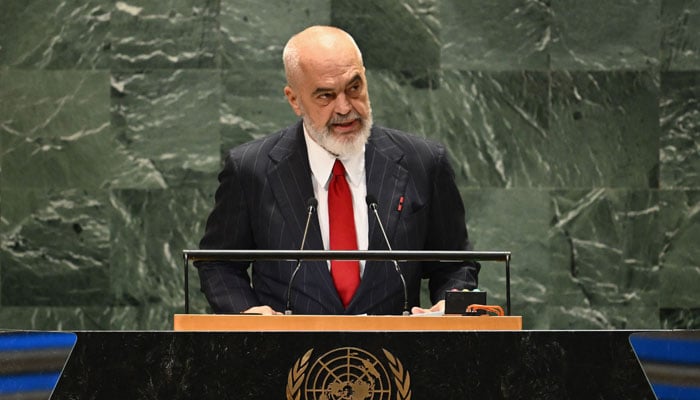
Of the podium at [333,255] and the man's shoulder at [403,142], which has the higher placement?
the man's shoulder at [403,142]

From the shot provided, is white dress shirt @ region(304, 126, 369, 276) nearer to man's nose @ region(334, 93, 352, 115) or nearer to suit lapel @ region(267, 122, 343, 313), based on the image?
suit lapel @ region(267, 122, 343, 313)

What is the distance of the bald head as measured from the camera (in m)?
4.23

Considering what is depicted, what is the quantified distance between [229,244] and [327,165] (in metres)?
0.45

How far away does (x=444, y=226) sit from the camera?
14.2 ft

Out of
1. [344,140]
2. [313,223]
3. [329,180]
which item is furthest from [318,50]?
[313,223]

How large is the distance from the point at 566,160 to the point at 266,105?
1627mm

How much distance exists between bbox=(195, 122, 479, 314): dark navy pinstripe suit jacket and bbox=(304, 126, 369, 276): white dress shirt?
3cm

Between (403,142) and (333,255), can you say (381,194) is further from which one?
(333,255)

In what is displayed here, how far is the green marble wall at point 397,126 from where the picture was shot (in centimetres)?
635

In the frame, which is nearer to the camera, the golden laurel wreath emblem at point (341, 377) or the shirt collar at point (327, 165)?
the golden laurel wreath emblem at point (341, 377)

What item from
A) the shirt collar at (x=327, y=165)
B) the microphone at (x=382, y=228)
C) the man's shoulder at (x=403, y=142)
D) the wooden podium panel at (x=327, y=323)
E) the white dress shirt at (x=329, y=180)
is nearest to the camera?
the wooden podium panel at (x=327, y=323)

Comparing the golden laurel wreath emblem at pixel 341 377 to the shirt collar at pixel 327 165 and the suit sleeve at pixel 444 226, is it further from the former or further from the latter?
the shirt collar at pixel 327 165

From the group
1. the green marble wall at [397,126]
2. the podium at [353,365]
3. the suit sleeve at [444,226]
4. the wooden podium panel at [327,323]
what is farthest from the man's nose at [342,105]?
the green marble wall at [397,126]

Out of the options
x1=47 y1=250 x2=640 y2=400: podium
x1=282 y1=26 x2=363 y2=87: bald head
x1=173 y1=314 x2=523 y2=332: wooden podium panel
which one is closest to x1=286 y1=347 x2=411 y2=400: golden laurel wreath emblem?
x1=47 y1=250 x2=640 y2=400: podium
